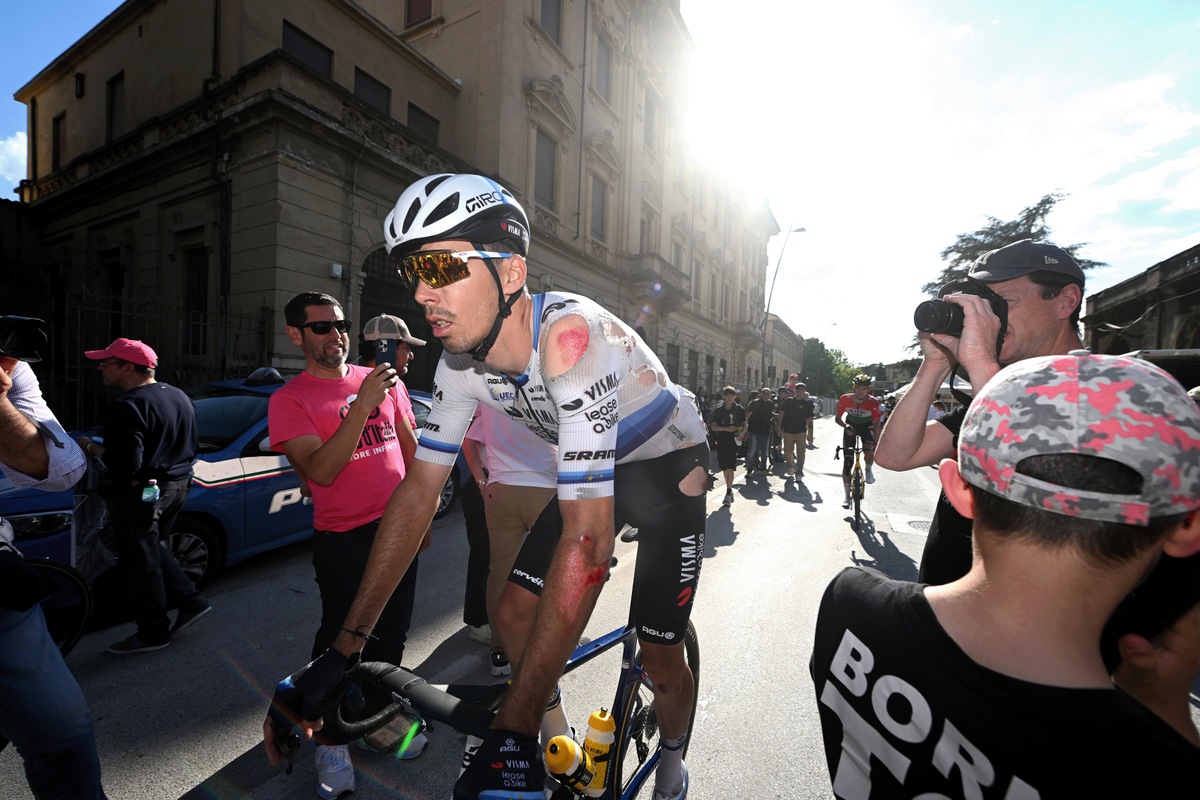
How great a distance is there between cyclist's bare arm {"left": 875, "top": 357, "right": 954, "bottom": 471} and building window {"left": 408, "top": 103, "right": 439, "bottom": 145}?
15.2 metres

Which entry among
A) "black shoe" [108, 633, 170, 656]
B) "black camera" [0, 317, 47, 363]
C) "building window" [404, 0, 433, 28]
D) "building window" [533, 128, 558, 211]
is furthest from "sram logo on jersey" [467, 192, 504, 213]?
"building window" [404, 0, 433, 28]

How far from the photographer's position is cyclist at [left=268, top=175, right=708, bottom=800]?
1.21 meters

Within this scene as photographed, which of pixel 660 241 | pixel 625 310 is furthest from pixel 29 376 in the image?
pixel 660 241

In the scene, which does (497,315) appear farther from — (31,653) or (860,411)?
(860,411)

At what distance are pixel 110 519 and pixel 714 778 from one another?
13.6 feet

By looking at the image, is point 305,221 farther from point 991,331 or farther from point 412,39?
point 991,331

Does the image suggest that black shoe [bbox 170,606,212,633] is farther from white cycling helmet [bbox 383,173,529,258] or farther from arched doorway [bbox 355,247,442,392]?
arched doorway [bbox 355,247,442,392]

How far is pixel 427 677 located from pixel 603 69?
894 inches

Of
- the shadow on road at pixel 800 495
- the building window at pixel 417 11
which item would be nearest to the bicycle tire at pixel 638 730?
the shadow on road at pixel 800 495

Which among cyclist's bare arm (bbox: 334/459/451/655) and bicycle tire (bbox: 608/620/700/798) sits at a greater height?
cyclist's bare arm (bbox: 334/459/451/655)

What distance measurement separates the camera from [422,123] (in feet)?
47.9

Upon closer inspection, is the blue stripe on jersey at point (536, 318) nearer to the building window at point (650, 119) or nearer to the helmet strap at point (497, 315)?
the helmet strap at point (497, 315)

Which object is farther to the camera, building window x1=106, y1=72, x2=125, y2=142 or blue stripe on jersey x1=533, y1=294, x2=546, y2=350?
building window x1=106, y1=72, x2=125, y2=142

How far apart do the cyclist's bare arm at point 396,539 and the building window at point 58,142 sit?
2495 cm
